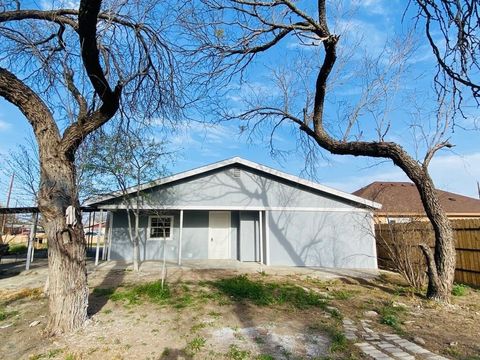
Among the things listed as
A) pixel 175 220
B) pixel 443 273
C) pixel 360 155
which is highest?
pixel 360 155

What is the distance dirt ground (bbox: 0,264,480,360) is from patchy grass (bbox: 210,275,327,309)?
0.29 m

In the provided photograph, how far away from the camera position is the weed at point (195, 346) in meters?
4.31

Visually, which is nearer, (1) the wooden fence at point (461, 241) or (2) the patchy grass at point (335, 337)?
(2) the patchy grass at point (335, 337)

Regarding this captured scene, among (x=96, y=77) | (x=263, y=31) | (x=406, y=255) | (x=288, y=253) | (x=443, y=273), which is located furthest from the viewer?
(x=288, y=253)

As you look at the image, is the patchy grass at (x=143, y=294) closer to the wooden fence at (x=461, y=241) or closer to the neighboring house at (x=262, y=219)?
the neighboring house at (x=262, y=219)

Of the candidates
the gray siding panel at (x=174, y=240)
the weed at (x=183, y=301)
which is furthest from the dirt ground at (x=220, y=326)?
the gray siding panel at (x=174, y=240)

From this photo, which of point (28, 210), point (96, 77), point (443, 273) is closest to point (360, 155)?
point (443, 273)

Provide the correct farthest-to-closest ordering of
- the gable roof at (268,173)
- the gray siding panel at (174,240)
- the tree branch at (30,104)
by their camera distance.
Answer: the gray siding panel at (174,240) < the gable roof at (268,173) < the tree branch at (30,104)

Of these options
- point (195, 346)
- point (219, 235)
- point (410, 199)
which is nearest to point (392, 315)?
point (195, 346)

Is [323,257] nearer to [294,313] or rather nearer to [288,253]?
[288,253]

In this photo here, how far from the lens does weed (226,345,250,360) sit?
4.11 meters

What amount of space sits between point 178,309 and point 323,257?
8.50 meters

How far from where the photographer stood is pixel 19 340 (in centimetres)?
483

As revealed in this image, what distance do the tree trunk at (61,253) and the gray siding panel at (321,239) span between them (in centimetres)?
920
